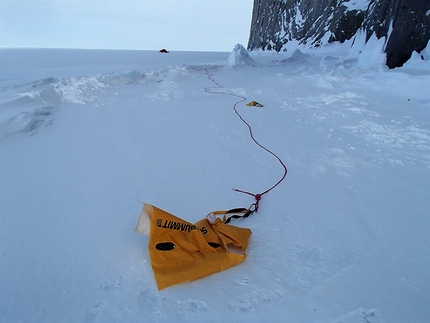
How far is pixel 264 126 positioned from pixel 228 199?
1866mm

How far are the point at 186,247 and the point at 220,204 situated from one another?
2.15 feet

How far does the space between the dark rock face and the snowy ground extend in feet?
9.47

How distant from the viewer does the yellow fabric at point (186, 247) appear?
136 centimetres

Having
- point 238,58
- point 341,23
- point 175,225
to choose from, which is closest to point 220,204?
point 175,225

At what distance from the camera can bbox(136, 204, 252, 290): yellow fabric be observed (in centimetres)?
136

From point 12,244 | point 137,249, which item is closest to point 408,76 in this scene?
point 137,249

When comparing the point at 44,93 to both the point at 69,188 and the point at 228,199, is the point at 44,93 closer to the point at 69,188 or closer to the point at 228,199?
the point at 69,188

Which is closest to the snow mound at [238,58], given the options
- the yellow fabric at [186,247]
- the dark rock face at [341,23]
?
the dark rock face at [341,23]

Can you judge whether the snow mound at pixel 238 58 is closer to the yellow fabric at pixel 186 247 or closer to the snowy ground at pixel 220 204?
the snowy ground at pixel 220 204

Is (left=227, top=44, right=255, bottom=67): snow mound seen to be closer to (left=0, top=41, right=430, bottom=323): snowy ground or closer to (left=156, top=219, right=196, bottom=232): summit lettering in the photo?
(left=0, top=41, right=430, bottom=323): snowy ground

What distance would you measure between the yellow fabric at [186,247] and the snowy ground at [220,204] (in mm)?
61

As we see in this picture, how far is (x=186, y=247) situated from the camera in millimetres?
1466

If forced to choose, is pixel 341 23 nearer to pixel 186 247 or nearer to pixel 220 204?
pixel 220 204

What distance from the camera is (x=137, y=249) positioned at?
1.58 metres
